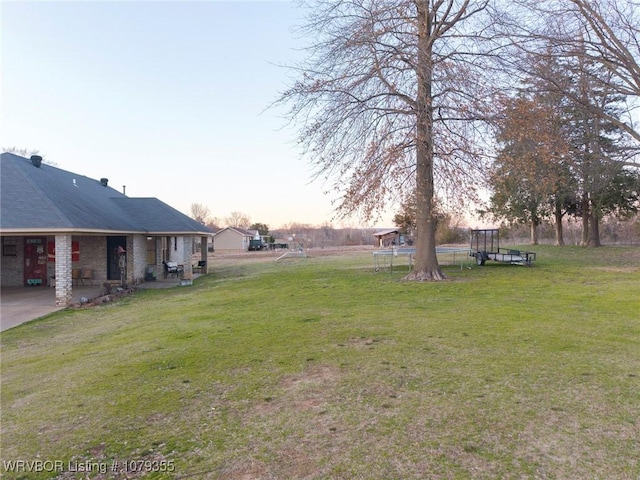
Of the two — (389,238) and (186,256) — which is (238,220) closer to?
A: (389,238)

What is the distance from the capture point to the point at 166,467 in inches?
117

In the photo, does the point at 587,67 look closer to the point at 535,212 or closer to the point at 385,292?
the point at 385,292

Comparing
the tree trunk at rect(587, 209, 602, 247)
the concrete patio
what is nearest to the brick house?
the concrete patio

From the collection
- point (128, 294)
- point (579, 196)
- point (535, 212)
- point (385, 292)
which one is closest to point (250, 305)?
point (385, 292)

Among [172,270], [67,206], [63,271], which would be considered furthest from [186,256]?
[63,271]

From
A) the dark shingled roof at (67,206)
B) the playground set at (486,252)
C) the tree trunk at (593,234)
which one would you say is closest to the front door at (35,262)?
the dark shingled roof at (67,206)

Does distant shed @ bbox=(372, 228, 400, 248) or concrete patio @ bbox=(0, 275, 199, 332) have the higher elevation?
distant shed @ bbox=(372, 228, 400, 248)

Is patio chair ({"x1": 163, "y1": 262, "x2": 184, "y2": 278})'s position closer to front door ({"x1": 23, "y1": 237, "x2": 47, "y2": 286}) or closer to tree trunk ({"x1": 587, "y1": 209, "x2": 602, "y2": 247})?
front door ({"x1": 23, "y1": 237, "x2": 47, "y2": 286})

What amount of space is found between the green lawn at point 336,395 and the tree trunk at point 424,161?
493 centimetres

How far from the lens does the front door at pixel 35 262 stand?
1684 cm

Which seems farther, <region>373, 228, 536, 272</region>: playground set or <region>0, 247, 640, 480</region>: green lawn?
<region>373, 228, 536, 272</region>: playground set

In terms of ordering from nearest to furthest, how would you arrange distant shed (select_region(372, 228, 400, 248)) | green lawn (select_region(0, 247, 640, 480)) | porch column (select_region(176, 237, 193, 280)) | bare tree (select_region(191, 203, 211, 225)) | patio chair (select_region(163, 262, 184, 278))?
green lawn (select_region(0, 247, 640, 480)) < porch column (select_region(176, 237, 193, 280)) < patio chair (select_region(163, 262, 184, 278)) < distant shed (select_region(372, 228, 400, 248)) < bare tree (select_region(191, 203, 211, 225))

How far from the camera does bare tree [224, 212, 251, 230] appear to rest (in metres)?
83.5

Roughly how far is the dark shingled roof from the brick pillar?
1.99 feet
